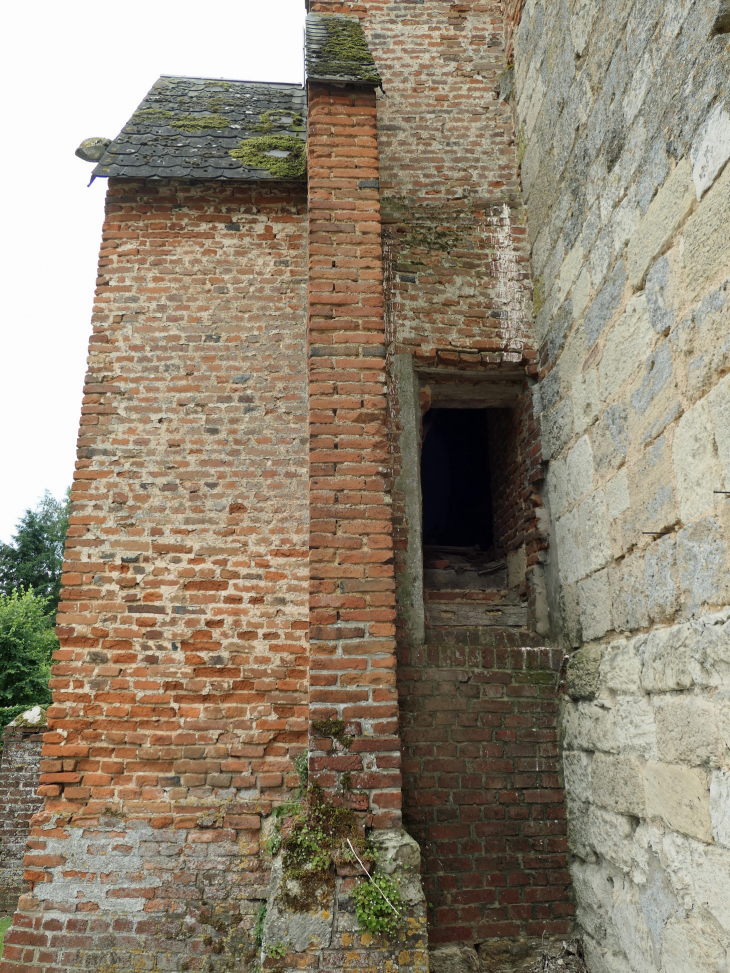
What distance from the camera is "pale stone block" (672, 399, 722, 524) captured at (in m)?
2.56

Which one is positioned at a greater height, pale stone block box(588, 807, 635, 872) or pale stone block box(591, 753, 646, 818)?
pale stone block box(591, 753, 646, 818)

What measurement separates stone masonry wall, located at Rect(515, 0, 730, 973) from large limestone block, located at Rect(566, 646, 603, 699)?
0.02m

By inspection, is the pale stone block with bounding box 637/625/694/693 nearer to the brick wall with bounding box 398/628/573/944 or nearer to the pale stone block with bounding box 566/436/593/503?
the pale stone block with bounding box 566/436/593/503

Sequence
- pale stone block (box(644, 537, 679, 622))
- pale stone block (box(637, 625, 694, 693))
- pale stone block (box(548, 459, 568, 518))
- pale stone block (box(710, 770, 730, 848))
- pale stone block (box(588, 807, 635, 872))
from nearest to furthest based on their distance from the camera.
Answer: pale stone block (box(710, 770, 730, 848)), pale stone block (box(637, 625, 694, 693)), pale stone block (box(644, 537, 679, 622)), pale stone block (box(588, 807, 635, 872)), pale stone block (box(548, 459, 568, 518))

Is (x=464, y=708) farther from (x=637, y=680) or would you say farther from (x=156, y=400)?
(x=156, y=400)

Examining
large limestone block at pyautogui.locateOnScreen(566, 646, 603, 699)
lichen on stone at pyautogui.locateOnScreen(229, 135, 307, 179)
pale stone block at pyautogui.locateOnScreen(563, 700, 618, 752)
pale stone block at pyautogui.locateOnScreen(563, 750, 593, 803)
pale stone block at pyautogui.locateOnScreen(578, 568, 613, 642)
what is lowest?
pale stone block at pyautogui.locateOnScreen(563, 750, 593, 803)

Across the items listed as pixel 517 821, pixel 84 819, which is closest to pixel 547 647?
pixel 517 821

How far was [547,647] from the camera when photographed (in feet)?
14.4

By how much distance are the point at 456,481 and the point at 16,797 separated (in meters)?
6.13

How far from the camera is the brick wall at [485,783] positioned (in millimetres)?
3896

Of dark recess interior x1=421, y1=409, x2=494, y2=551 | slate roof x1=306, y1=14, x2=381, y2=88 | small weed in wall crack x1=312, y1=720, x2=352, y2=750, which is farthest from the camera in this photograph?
dark recess interior x1=421, y1=409, x2=494, y2=551

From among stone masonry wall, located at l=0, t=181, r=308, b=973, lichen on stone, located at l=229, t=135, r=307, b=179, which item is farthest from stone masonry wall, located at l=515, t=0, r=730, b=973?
lichen on stone, located at l=229, t=135, r=307, b=179

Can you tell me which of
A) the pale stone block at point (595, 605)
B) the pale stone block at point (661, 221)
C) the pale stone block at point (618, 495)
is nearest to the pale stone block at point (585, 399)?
the pale stone block at point (618, 495)

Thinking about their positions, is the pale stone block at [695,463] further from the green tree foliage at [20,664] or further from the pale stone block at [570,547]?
the green tree foliage at [20,664]
